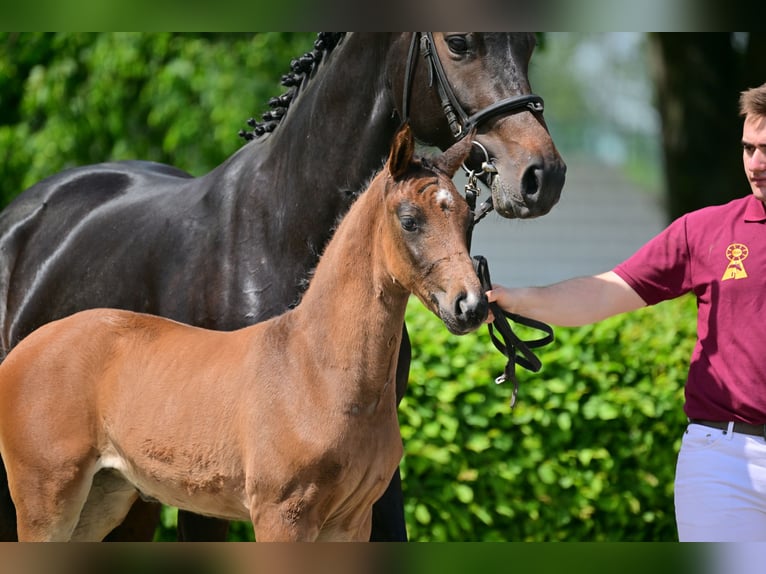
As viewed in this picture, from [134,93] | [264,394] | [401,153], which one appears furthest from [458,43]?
[134,93]

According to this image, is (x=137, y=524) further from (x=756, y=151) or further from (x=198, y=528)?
(x=756, y=151)

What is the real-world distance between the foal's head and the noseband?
0.35 m

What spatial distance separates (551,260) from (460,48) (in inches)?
346

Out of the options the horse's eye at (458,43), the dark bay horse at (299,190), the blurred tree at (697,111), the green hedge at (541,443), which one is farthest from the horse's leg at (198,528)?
the blurred tree at (697,111)

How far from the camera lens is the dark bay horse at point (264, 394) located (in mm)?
2465

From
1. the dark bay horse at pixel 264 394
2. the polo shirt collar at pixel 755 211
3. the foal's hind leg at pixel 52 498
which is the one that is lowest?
the foal's hind leg at pixel 52 498

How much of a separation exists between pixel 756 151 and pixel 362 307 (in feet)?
3.63

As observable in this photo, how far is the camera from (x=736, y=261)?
2848 mm

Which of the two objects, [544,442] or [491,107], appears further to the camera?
[544,442]

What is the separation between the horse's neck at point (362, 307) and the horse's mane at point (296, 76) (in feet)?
2.76

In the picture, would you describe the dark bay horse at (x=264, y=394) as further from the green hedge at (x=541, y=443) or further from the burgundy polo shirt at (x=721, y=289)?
the green hedge at (x=541, y=443)

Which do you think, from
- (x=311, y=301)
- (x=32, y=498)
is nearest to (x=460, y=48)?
(x=311, y=301)

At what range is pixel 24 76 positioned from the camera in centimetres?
807

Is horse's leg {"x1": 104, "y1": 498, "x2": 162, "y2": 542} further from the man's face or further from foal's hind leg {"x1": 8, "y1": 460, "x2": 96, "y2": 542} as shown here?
the man's face
